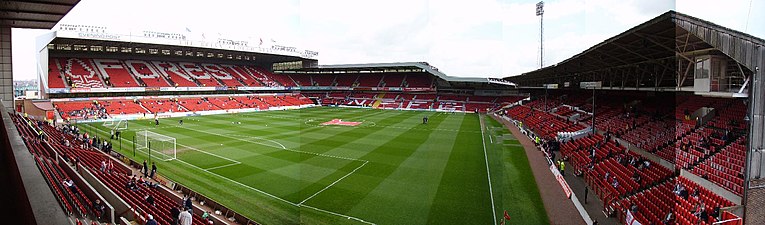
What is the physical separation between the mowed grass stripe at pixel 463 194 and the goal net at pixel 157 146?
963 cm

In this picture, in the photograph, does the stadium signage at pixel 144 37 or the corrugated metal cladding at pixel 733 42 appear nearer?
the corrugated metal cladding at pixel 733 42

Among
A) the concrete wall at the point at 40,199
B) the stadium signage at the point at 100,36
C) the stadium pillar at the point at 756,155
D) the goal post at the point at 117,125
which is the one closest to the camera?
the concrete wall at the point at 40,199

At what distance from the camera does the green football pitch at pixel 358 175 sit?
16.4 feet

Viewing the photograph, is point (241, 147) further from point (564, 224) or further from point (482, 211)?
point (564, 224)

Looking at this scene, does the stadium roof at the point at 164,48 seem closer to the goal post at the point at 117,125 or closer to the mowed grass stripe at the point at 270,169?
the goal post at the point at 117,125

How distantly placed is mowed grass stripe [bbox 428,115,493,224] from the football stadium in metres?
0.05

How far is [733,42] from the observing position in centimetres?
383

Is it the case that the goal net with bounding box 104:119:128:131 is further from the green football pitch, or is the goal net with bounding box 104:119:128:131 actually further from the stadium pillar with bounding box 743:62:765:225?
the stadium pillar with bounding box 743:62:765:225

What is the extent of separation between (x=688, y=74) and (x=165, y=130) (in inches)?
864

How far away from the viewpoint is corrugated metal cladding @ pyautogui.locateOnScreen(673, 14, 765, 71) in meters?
3.38

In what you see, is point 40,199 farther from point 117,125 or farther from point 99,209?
point 117,125

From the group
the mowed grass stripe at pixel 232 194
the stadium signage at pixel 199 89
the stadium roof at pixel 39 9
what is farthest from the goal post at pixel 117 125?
the stadium roof at pixel 39 9

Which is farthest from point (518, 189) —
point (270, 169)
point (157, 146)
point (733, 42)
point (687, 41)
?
point (157, 146)

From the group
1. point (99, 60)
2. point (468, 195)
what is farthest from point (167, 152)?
point (99, 60)
